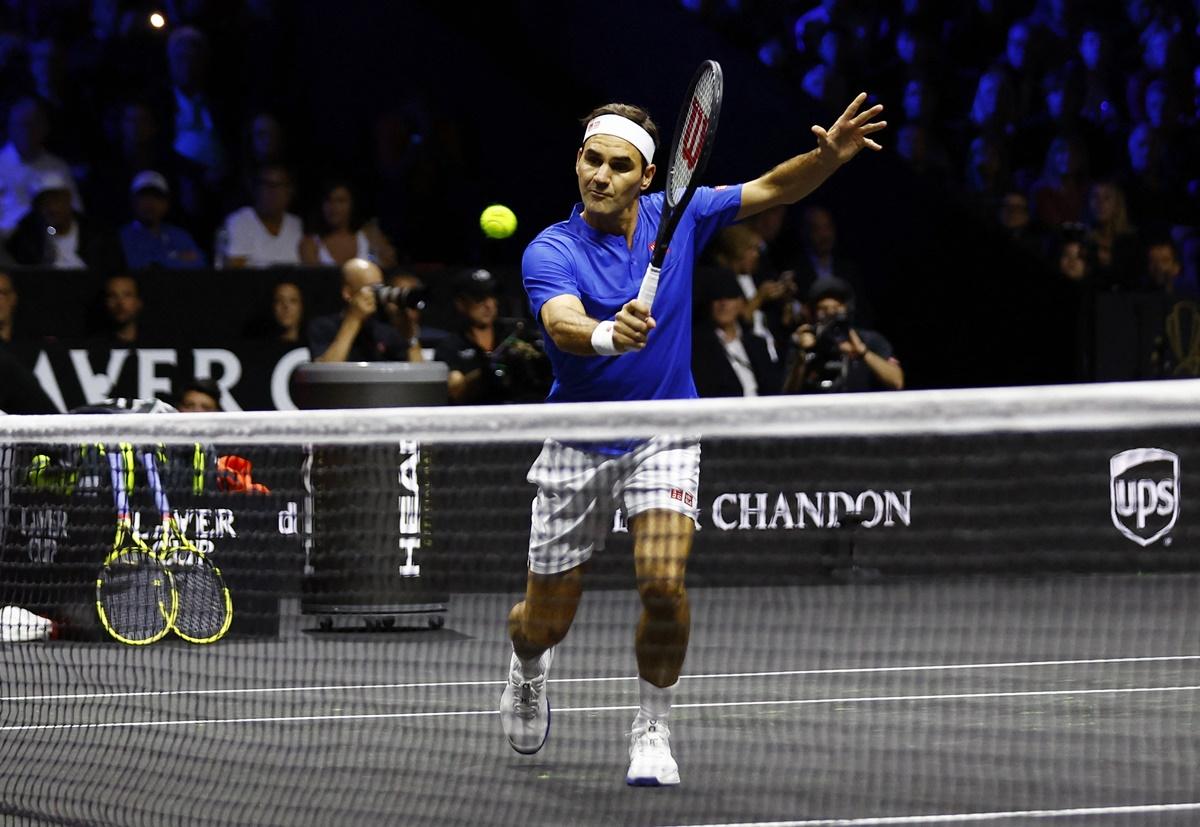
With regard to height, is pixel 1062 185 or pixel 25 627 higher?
pixel 1062 185

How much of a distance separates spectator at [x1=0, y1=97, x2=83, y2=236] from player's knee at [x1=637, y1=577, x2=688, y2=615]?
7340mm

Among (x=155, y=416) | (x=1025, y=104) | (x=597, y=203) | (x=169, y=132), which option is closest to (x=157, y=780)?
(x=155, y=416)

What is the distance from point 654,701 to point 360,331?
214 inches

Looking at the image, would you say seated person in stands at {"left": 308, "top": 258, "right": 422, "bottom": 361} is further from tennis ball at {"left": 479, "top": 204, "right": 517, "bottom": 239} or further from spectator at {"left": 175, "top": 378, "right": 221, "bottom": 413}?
tennis ball at {"left": 479, "top": 204, "right": 517, "bottom": 239}

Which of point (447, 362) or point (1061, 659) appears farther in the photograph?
point (447, 362)

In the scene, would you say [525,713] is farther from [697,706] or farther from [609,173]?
[609,173]

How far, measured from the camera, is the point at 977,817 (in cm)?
487

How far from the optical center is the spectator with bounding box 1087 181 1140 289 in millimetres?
13859

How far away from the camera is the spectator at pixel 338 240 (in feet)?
39.4

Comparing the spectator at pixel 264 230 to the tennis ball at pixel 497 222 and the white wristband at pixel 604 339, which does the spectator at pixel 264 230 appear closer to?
the tennis ball at pixel 497 222

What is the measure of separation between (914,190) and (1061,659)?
614cm

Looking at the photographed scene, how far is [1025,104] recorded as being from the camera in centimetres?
1664

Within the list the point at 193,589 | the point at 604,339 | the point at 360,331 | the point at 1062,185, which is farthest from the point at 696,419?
the point at 1062,185

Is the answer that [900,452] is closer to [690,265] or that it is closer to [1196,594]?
[1196,594]
